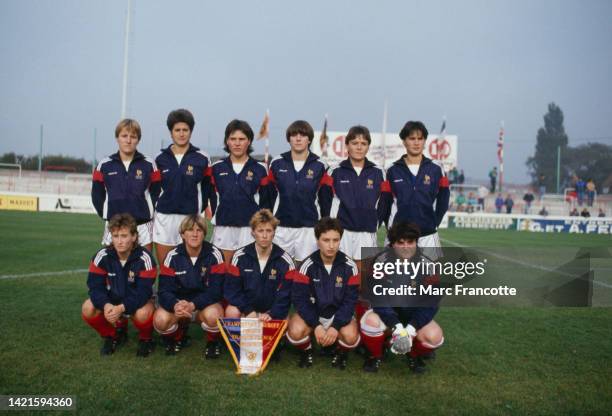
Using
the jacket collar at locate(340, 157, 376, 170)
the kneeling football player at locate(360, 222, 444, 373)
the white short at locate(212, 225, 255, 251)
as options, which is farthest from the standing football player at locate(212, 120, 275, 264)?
the kneeling football player at locate(360, 222, 444, 373)

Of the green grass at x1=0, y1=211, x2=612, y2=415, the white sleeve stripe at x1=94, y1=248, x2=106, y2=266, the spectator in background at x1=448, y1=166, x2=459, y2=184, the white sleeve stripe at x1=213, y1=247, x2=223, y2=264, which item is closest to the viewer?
the green grass at x1=0, y1=211, x2=612, y2=415

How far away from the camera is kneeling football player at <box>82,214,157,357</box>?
3.88 m

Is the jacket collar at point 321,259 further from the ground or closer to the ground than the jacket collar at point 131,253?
further from the ground

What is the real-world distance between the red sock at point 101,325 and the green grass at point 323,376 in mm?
157

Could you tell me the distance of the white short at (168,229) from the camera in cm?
469

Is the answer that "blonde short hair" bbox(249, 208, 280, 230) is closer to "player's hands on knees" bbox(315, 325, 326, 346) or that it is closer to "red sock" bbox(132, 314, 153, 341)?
→ "player's hands on knees" bbox(315, 325, 326, 346)

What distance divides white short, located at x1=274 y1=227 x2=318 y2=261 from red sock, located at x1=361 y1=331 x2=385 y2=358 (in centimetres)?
119

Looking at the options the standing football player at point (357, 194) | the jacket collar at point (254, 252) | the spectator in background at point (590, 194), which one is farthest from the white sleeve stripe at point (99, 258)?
the spectator in background at point (590, 194)

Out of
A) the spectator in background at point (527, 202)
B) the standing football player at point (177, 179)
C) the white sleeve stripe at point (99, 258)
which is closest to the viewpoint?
the white sleeve stripe at point (99, 258)

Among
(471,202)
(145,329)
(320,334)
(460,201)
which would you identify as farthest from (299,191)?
(471,202)

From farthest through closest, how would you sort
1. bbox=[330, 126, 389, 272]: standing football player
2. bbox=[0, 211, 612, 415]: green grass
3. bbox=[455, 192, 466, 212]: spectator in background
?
bbox=[455, 192, 466, 212]: spectator in background → bbox=[330, 126, 389, 272]: standing football player → bbox=[0, 211, 612, 415]: green grass

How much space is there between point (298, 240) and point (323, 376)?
1.50m

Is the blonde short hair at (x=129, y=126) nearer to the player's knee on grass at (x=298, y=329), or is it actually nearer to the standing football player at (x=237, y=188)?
the standing football player at (x=237, y=188)

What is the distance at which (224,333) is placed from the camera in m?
3.61
